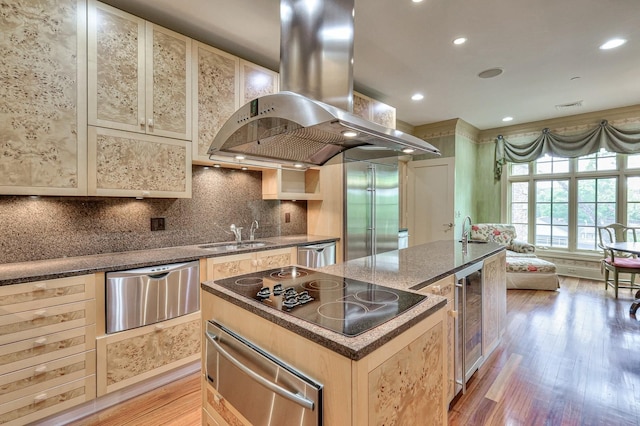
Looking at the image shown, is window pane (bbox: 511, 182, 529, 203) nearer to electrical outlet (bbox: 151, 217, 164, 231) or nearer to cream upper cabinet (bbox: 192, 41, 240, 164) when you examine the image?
cream upper cabinet (bbox: 192, 41, 240, 164)

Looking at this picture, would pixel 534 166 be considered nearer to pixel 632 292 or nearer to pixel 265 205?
pixel 632 292

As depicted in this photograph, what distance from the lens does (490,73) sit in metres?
3.40

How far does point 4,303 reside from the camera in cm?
157

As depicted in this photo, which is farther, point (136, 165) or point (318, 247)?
point (318, 247)

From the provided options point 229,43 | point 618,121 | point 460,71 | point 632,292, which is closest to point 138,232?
point 229,43

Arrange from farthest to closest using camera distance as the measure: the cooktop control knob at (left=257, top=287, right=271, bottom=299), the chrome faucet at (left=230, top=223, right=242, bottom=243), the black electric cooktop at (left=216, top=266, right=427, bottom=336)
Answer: the chrome faucet at (left=230, top=223, right=242, bottom=243) → the cooktop control knob at (left=257, top=287, right=271, bottom=299) → the black electric cooktop at (left=216, top=266, right=427, bottom=336)

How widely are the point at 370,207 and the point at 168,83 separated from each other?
2.48 meters

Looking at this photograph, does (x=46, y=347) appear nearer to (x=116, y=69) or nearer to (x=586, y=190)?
(x=116, y=69)

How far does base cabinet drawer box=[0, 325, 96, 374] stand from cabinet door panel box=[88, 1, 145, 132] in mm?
1343

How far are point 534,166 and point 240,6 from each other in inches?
226

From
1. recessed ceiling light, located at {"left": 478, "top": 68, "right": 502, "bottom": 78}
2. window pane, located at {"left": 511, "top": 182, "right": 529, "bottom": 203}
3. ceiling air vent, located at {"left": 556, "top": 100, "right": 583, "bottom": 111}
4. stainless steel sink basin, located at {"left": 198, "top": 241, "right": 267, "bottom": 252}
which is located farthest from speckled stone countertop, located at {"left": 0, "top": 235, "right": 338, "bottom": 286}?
window pane, located at {"left": 511, "top": 182, "right": 529, "bottom": 203}

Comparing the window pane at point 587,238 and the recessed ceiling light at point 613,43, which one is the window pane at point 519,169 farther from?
the recessed ceiling light at point 613,43

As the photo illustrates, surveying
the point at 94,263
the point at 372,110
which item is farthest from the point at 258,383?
the point at 372,110

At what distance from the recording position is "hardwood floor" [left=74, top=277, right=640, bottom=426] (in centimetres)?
Answer: 183
